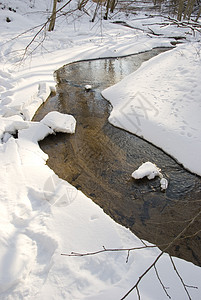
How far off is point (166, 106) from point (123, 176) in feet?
8.68

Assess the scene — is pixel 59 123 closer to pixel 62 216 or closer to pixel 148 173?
pixel 148 173

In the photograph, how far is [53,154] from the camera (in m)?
4.39

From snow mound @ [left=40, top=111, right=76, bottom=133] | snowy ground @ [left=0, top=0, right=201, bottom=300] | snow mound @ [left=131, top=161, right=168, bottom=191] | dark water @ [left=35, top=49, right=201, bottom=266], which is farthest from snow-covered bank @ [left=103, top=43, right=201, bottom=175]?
snow mound @ [left=40, top=111, right=76, bottom=133]

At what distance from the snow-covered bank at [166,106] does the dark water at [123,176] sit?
0.24 metres

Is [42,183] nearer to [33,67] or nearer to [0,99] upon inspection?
[0,99]

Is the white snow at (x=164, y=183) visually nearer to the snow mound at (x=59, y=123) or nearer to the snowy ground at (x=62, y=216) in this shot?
the snowy ground at (x=62, y=216)

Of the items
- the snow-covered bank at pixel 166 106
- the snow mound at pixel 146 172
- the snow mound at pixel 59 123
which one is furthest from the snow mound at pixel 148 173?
the snow mound at pixel 59 123

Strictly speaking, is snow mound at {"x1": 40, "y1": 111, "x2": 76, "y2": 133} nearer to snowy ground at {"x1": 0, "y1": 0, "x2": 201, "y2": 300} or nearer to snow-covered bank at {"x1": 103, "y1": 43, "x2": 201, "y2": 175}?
snowy ground at {"x1": 0, "y1": 0, "x2": 201, "y2": 300}

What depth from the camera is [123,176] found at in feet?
12.7

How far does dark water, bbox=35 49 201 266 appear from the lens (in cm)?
306

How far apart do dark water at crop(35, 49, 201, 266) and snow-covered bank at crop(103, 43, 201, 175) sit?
242mm

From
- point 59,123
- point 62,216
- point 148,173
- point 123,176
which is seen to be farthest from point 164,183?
point 59,123

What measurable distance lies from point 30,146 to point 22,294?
2.79 m

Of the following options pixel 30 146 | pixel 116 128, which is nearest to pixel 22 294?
pixel 30 146
